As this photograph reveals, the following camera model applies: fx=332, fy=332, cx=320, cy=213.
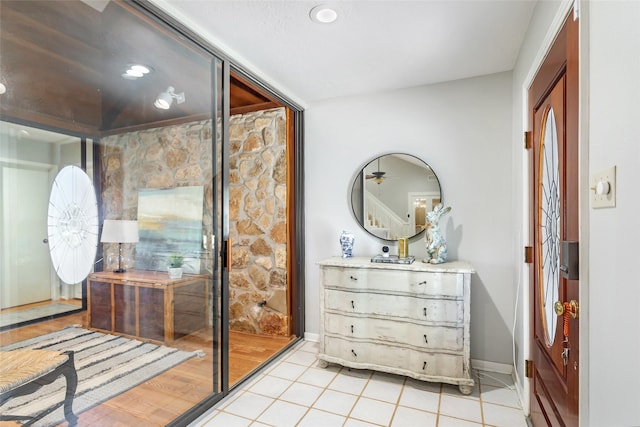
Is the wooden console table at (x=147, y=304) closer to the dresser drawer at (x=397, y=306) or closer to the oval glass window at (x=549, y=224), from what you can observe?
the dresser drawer at (x=397, y=306)

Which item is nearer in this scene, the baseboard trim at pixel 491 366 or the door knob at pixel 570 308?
the door knob at pixel 570 308

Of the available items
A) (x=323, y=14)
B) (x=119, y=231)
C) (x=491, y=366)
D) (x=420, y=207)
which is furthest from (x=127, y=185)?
(x=491, y=366)

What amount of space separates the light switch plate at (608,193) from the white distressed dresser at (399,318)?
1.40 metres

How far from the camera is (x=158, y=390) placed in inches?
72.4

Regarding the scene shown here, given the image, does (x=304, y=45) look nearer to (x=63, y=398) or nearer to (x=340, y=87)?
(x=340, y=87)

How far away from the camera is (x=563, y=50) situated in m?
1.36

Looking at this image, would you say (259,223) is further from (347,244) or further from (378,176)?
(378,176)

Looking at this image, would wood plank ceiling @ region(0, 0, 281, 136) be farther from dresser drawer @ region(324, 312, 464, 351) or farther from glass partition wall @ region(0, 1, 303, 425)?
dresser drawer @ region(324, 312, 464, 351)

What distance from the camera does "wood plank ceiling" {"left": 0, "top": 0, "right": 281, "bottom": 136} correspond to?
1.21 meters

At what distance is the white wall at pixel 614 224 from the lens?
765mm

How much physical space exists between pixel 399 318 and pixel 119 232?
1.91 meters

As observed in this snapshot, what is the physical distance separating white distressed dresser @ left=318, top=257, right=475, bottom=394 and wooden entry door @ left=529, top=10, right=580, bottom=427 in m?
0.46

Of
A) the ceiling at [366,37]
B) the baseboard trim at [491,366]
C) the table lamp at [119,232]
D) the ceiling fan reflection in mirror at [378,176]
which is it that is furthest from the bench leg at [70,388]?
the baseboard trim at [491,366]

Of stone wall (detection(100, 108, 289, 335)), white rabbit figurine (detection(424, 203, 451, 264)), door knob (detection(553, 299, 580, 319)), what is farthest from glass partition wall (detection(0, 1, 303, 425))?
door knob (detection(553, 299, 580, 319))
